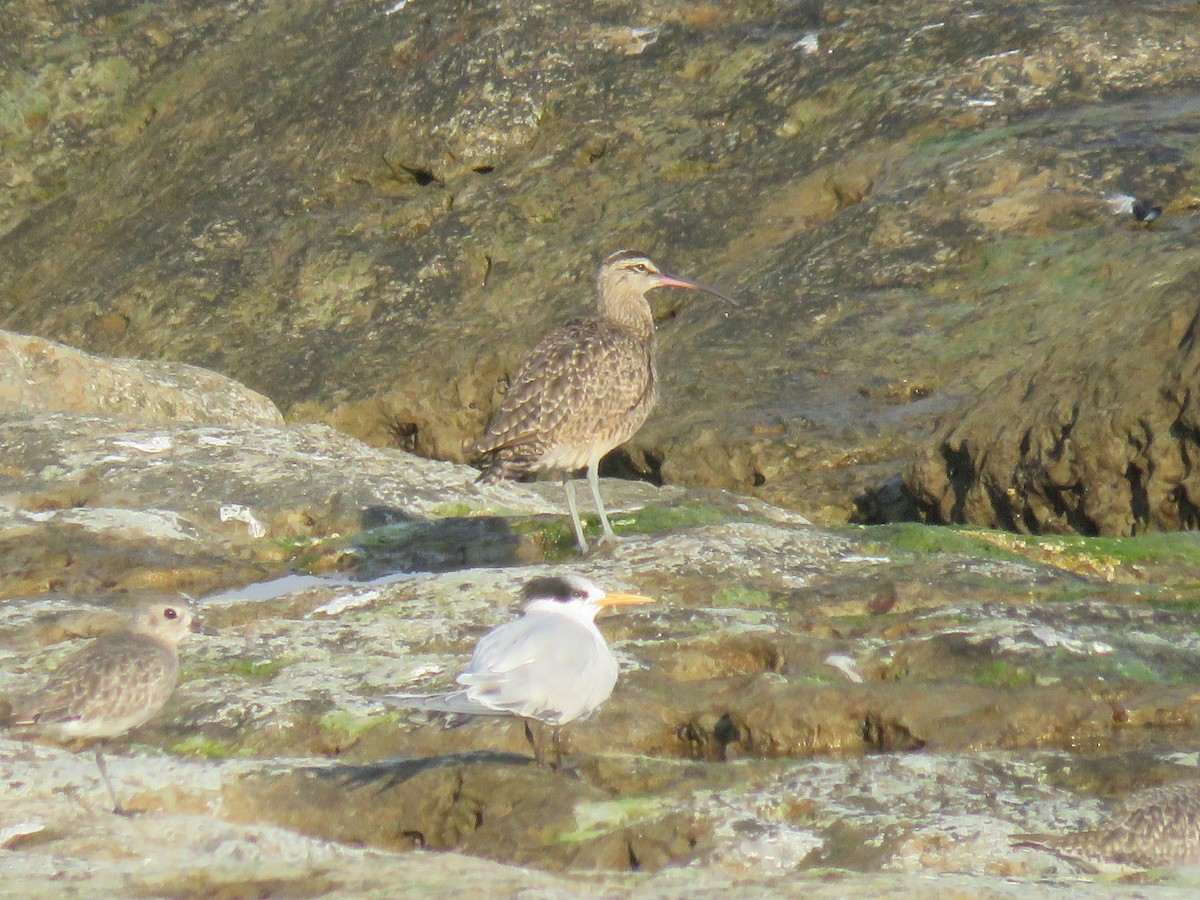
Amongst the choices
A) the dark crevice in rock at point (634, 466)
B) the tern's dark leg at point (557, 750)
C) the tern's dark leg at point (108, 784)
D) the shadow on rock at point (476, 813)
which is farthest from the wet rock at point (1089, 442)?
the tern's dark leg at point (108, 784)

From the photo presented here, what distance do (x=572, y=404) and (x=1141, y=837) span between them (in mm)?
7595

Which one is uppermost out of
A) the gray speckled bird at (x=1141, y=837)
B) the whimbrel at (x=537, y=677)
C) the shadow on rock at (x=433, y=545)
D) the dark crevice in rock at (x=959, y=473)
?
the whimbrel at (x=537, y=677)

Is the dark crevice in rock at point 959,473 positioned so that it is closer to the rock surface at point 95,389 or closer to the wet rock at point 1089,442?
the wet rock at point 1089,442

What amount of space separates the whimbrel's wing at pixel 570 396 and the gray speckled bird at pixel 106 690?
495 centimetres

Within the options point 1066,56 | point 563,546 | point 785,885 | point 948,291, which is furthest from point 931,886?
point 1066,56

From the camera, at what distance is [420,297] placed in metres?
25.5

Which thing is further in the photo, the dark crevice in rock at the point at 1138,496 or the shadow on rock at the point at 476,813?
the dark crevice in rock at the point at 1138,496

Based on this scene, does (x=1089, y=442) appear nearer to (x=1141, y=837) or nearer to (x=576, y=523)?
(x=576, y=523)

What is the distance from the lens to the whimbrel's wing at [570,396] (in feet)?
46.8

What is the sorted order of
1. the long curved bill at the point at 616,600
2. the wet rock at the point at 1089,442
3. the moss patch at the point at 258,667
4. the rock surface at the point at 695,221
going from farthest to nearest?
the rock surface at the point at 695,221 → the wet rock at the point at 1089,442 → the moss patch at the point at 258,667 → the long curved bill at the point at 616,600

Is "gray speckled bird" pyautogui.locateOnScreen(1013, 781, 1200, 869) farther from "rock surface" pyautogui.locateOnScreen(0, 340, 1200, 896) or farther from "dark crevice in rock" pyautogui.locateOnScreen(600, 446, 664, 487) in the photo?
"dark crevice in rock" pyautogui.locateOnScreen(600, 446, 664, 487)

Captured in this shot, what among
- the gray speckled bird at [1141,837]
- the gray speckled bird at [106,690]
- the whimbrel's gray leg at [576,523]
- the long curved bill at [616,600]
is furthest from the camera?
the whimbrel's gray leg at [576,523]

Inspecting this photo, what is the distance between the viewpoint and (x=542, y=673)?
8.41 m

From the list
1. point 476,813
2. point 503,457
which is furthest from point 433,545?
point 476,813
